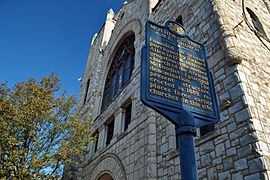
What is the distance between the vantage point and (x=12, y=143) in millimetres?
7594

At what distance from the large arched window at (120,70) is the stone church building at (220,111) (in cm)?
16

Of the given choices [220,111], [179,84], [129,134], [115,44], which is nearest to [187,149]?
[179,84]

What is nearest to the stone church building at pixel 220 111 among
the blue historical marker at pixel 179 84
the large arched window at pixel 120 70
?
the large arched window at pixel 120 70

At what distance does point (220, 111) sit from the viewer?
191 inches

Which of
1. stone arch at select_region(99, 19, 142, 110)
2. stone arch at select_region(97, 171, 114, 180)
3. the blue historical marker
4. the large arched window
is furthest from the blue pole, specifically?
stone arch at select_region(99, 19, 142, 110)

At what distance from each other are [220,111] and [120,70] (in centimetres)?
882

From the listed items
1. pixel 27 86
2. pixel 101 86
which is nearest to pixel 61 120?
pixel 27 86

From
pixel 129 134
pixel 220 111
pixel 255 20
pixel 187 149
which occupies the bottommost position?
pixel 187 149

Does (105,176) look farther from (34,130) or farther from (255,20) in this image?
(255,20)

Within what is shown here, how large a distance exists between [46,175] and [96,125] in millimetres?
4530

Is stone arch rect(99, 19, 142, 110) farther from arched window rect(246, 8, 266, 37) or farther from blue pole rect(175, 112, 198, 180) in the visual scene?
blue pole rect(175, 112, 198, 180)

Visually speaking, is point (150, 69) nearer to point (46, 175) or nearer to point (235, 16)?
point (235, 16)

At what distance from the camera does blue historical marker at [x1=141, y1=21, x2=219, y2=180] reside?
2914 millimetres

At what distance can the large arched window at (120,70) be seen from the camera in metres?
11.7
